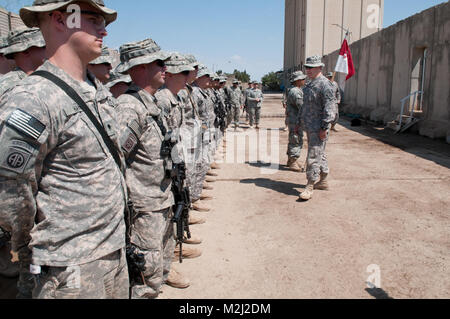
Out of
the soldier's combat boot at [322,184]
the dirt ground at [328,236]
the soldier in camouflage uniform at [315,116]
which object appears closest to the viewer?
the dirt ground at [328,236]

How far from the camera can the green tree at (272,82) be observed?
206ft

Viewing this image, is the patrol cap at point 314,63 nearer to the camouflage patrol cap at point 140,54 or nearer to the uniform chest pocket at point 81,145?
the camouflage patrol cap at point 140,54

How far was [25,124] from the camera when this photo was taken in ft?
4.65

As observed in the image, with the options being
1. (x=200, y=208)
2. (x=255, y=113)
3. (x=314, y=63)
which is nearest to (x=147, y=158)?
(x=200, y=208)

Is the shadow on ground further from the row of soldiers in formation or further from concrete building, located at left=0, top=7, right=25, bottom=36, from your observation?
concrete building, located at left=0, top=7, right=25, bottom=36

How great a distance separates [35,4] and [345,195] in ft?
16.3

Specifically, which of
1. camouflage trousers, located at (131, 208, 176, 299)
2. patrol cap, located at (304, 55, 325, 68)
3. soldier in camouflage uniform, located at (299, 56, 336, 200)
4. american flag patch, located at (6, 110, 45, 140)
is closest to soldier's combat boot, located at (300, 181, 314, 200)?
soldier in camouflage uniform, located at (299, 56, 336, 200)

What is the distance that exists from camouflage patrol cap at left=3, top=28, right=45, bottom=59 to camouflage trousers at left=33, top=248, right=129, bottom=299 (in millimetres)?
2402

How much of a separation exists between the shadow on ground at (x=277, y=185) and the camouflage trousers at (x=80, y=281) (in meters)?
4.33

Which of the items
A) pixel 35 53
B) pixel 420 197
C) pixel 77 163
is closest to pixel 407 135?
pixel 420 197

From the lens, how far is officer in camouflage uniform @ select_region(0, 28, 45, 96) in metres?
3.29

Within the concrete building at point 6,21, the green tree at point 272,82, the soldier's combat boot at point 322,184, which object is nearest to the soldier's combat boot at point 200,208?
the soldier's combat boot at point 322,184

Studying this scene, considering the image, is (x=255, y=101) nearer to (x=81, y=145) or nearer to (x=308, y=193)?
(x=308, y=193)
